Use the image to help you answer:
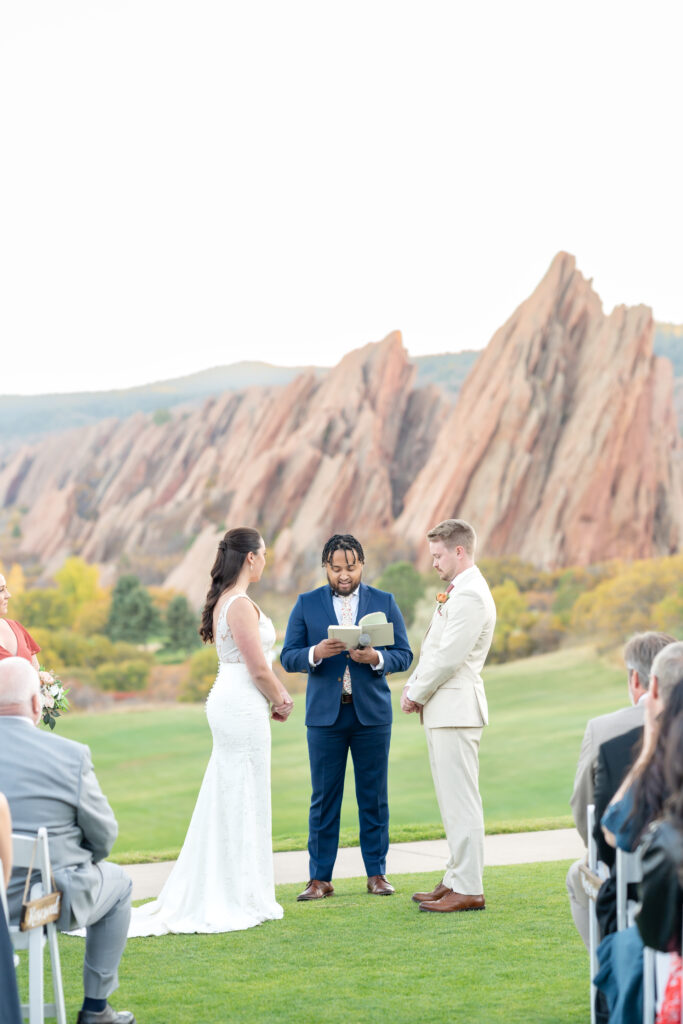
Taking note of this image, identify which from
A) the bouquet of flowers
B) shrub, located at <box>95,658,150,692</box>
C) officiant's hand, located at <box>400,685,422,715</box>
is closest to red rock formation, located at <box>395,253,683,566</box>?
shrub, located at <box>95,658,150,692</box>

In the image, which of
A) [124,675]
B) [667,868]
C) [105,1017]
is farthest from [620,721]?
[124,675]

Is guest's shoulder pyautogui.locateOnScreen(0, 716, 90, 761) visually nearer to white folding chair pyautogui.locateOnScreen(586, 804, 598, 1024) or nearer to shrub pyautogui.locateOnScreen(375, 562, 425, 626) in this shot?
white folding chair pyautogui.locateOnScreen(586, 804, 598, 1024)

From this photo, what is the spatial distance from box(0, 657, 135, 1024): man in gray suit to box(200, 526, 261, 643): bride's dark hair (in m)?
2.05

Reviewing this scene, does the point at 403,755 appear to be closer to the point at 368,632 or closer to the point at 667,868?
the point at 368,632

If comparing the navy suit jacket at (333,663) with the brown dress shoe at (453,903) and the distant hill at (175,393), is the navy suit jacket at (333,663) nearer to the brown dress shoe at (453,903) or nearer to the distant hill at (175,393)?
the brown dress shoe at (453,903)

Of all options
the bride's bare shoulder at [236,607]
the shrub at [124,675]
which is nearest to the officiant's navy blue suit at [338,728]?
the bride's bare shoulder at [236,607]

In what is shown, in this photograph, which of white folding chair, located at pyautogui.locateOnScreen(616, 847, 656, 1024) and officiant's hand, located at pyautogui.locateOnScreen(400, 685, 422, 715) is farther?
officiant's hand, located at pyautogui.locateOnScreen(400, 685, 422, 715)

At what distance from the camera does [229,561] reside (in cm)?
581

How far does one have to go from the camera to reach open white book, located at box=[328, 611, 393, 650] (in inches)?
232

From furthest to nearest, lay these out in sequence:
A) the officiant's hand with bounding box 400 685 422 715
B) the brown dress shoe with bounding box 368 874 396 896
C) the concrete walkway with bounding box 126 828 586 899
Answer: the concrete walkway with bounding box 126 828 586 899
the brown dress shoe with bounding box 368 874 396 896
the officiant's hand with bounding box 400 685 422 715

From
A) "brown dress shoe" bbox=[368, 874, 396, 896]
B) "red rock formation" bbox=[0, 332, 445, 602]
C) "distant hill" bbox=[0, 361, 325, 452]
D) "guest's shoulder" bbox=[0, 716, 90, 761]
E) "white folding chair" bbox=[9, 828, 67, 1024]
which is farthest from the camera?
"distant hill" bbox=[0, 361, 325, 452]

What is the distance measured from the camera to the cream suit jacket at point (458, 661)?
566 centimetres

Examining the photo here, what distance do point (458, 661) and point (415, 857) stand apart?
2.81 metres

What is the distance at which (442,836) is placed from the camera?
9031mm
